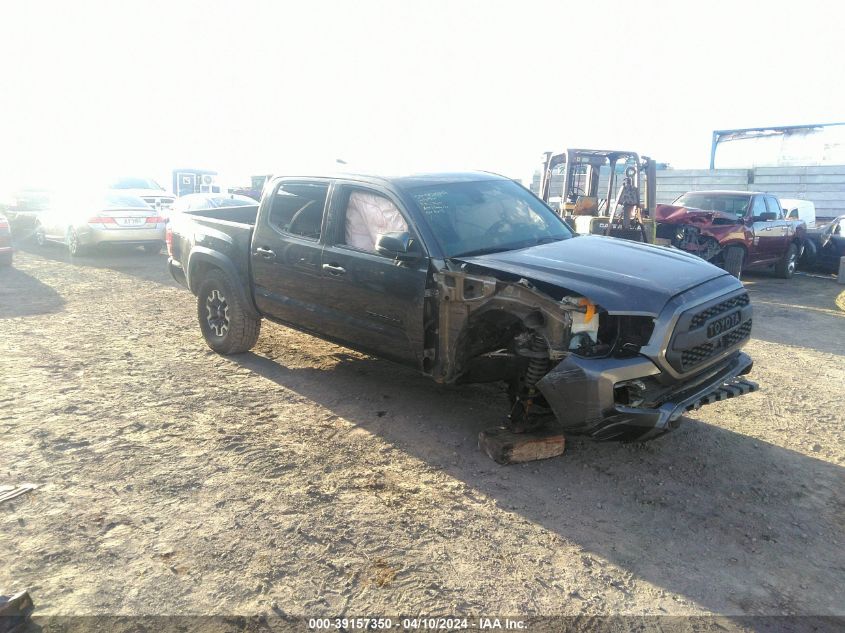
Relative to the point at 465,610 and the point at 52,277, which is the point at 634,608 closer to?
the point at 465,610

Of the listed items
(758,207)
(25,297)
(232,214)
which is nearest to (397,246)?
(232,214)

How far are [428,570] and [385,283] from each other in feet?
7.18

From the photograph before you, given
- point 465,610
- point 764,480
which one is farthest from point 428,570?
point 764,480

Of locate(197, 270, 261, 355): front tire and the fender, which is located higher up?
the fender

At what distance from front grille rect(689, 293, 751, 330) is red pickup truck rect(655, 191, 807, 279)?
28.2 feet

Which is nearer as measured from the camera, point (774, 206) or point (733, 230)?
point (733, 230)

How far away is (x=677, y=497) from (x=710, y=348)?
0.93m

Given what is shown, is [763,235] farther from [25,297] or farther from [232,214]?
[25,297]

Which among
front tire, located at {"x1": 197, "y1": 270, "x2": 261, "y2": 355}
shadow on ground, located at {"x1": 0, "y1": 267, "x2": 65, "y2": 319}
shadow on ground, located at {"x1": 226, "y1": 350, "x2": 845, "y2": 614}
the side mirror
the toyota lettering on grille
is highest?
the side mirror

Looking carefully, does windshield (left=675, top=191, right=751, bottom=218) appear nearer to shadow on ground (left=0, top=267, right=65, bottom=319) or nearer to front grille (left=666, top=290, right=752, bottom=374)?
front grille (left=666, top=290, right=752, bottom=374)

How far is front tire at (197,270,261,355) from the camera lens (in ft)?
20.4

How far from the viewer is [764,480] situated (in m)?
4.11

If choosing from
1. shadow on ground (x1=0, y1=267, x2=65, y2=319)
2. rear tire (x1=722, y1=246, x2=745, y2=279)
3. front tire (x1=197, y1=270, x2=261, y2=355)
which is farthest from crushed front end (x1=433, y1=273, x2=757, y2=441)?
rear tire (x1=722, y1=246, x2=745, y2=279)

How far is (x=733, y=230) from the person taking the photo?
1198 cm
